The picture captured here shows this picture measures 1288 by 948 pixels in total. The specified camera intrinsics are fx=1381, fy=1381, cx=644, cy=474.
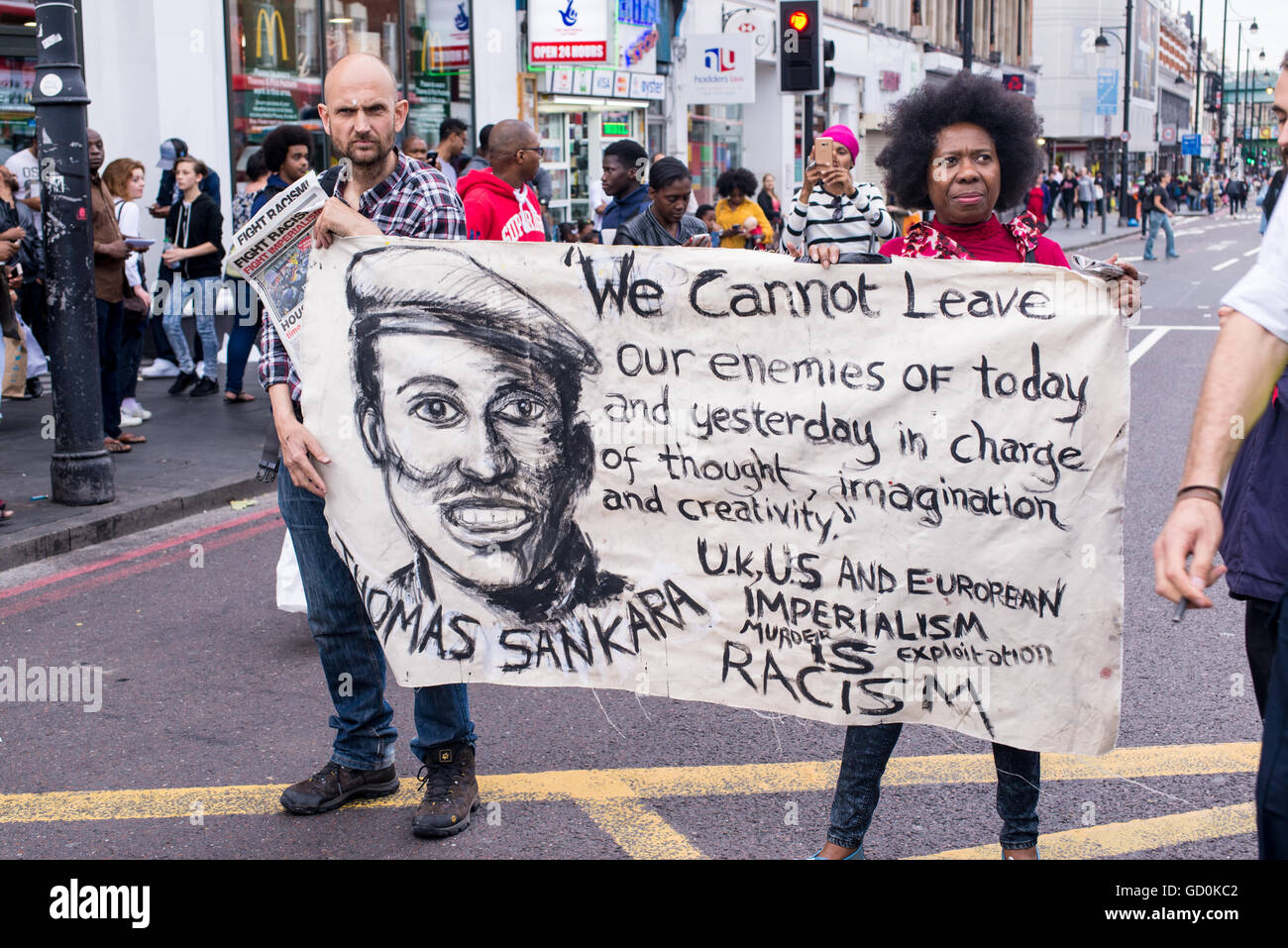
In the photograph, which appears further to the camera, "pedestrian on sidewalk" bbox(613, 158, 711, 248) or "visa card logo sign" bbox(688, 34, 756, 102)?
"visa card logo sign" bbox(688, 34, 756, 102)

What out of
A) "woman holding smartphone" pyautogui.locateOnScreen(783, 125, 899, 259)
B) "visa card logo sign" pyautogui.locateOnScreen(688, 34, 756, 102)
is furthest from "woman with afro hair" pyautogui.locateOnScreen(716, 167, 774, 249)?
"visa card logo sign" pyautogui.locateOnScreen(688, 34, 756, 102)

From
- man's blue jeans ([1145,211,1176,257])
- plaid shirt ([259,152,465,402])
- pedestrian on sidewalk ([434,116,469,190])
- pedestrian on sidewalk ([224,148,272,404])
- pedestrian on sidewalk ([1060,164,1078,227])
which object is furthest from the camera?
pedestrian on sidewalk ([1060,164,1078,227])

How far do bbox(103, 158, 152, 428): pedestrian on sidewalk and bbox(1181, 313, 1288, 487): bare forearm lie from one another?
26.8ft

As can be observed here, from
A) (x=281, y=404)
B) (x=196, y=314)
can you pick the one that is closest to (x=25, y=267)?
(x=196, y=314)

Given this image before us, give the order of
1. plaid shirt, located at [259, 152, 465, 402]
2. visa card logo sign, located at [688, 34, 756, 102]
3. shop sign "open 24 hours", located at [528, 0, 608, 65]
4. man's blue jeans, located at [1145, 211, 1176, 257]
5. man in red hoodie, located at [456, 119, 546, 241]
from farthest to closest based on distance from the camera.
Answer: man's blue jeans, located at [1145, 211, 1176, 257] → visa card logo sign, located at [688, 34, 756, 102] → shop sign "open 24 hours", located at [528, 0, 608, 65] → man in red hoodie, located at [456, 119, 546, 241] → plaid shirt, located at [259, 152, 465, 402]

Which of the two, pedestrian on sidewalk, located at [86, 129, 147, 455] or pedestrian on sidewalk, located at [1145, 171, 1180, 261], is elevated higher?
pedestrian on sidewalk, located at [1145, 171, 1180, 261]

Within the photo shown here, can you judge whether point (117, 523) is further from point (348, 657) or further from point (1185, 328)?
point (1185, 328)

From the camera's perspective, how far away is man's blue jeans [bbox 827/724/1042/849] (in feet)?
10.2

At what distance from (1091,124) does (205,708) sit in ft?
219

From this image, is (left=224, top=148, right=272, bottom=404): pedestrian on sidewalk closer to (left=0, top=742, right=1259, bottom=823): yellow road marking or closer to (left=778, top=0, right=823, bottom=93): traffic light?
(left=778, top=0, right=823, bottom=93): traffic light

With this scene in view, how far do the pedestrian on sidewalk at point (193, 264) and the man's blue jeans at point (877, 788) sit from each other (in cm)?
870

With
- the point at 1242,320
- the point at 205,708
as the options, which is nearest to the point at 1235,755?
the point at 1242,320

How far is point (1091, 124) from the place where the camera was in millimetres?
64938
